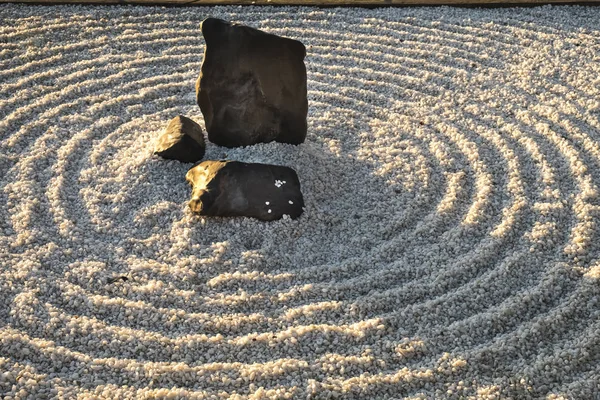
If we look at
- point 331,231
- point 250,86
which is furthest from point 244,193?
point 250,86

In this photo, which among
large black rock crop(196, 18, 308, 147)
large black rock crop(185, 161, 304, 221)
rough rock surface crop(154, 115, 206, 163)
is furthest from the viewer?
rough rock surface crop(154, 115, 206, 163)

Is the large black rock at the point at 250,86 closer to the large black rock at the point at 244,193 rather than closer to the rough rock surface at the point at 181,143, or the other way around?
the rough rock surface at the point at 181,143

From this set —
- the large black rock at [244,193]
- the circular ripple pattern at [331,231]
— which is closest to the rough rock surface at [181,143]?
the circular ripple pattern at [331,231]

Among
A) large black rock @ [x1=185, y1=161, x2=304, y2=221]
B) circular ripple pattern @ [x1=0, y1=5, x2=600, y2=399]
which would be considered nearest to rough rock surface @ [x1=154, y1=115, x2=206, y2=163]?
circular ripple pattern @ [x1=0, y1=5, x2=600, y2=399]

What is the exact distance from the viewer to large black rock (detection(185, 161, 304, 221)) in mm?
5055

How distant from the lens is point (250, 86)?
18.0ft

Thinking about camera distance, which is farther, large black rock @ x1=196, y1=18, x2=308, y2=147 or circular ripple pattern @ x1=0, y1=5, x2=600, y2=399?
large black rock @ x1=196, y1=18, x2=308, y2=147

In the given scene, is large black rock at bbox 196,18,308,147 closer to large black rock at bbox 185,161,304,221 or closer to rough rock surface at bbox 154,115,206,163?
rough rock surface at bbox 154,115,206,163

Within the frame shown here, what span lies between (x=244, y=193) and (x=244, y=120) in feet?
2.55

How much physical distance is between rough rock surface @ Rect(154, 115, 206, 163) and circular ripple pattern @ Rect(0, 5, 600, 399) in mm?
115

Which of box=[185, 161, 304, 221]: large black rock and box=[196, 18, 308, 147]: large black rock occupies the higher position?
box=[196, 18, 308, 147]: large black rock

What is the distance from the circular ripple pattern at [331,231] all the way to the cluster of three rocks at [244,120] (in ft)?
0.40

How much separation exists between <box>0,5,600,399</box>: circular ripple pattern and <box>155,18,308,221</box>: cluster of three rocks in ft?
0.40

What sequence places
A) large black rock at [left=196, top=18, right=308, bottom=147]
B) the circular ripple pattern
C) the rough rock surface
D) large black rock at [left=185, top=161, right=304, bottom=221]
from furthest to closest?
the rough rock surface → large black rock at [left=196, top=18, right=308, bottom=147] → large black rock at [left=185, top=161, right=304, bottom=221] → the circular ripple pattern
